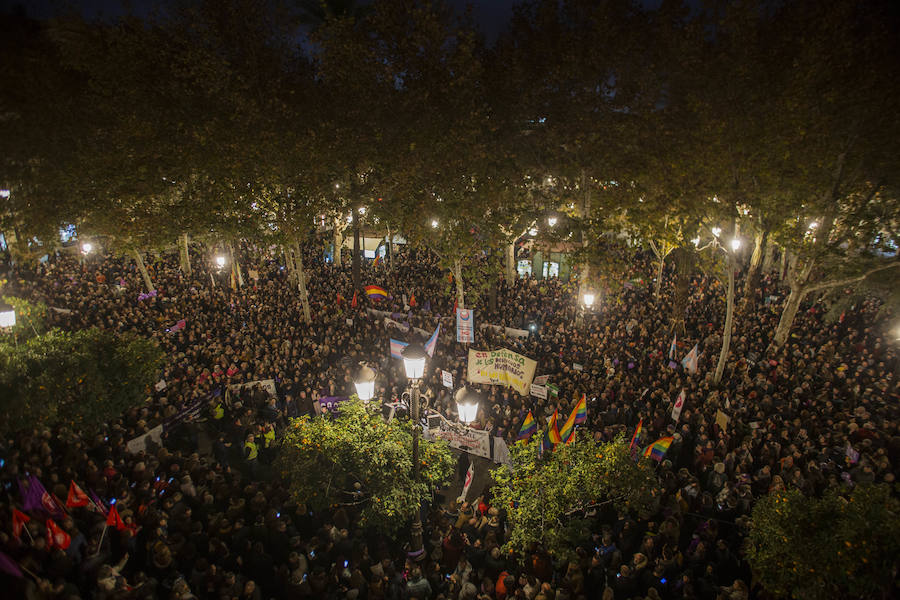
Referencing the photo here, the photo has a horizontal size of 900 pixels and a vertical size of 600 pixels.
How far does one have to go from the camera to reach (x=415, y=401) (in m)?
7.91

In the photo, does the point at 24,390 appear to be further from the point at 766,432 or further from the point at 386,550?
the point at 766,432

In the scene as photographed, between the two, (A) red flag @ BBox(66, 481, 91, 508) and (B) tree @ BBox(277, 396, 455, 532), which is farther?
(B) tree @ BBox(277, 396, 455, 532)

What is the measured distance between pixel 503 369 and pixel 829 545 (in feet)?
26.2

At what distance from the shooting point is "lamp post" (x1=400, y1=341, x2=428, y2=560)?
737 cm

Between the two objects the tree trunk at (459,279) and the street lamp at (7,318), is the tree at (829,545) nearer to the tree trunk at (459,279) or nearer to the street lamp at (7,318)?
the tree trunk at (459,279)

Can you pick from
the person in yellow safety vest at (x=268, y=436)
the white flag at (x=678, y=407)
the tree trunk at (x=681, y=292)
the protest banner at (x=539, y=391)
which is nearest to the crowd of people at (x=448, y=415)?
the person in yellow safety vest at (x=268, y=436)

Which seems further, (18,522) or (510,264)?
(510,264)

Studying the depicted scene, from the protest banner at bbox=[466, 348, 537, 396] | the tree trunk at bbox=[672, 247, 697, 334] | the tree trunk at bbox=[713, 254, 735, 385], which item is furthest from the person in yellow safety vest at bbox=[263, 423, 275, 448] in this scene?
the tree trunk at bbox=[672, 247, 697, 334]

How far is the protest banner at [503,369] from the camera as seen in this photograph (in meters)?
12.4

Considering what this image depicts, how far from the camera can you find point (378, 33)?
14.8m

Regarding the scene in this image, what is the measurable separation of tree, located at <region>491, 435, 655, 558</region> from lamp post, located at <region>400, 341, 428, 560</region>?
1.67 m

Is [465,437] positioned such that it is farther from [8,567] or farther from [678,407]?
[8,567]

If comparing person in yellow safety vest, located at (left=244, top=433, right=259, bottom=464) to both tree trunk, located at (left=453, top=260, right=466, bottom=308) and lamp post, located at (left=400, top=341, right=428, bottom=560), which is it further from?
tree trunk, located at (left=453, top=260, right=466, bottom=308)

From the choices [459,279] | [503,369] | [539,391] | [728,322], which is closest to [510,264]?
[459,279]
